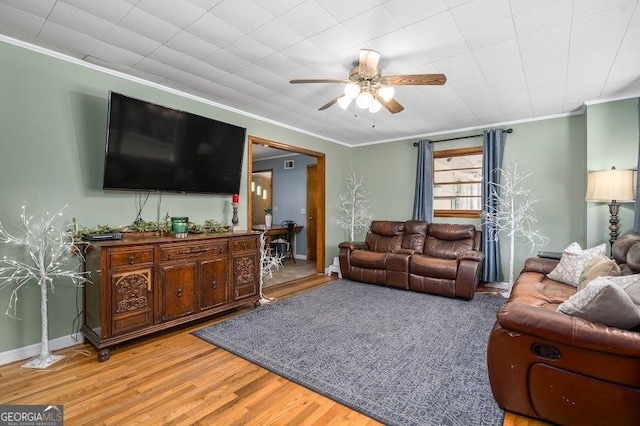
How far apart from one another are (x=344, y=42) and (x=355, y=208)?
406cm

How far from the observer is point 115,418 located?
1.79 m

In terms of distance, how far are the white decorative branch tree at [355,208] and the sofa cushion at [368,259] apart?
1.13m

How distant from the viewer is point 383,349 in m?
2.64

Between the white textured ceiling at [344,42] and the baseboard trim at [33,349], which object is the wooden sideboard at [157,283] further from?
the white textured ceiling at [344,42]

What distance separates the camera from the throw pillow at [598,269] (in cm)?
251

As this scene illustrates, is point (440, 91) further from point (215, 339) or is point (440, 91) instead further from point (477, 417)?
point (215, 339)

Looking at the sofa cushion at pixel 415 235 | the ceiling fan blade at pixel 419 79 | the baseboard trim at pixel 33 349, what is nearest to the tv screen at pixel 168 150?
the baseboard trim at pixel 33 349

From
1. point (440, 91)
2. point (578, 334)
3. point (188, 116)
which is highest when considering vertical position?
point (440, 91)

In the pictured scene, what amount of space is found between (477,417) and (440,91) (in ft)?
10.2

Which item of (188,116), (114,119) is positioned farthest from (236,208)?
(114,119)

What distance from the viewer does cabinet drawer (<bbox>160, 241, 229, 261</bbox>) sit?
2.85m

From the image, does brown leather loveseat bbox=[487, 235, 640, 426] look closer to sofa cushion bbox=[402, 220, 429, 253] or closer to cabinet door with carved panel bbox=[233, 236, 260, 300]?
cabinet door with carved panel bbox=[233, 236, 260, 300]

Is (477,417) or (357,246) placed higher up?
(357,246)

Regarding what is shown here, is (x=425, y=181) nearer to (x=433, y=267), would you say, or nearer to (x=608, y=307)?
(x=433, y=267)
